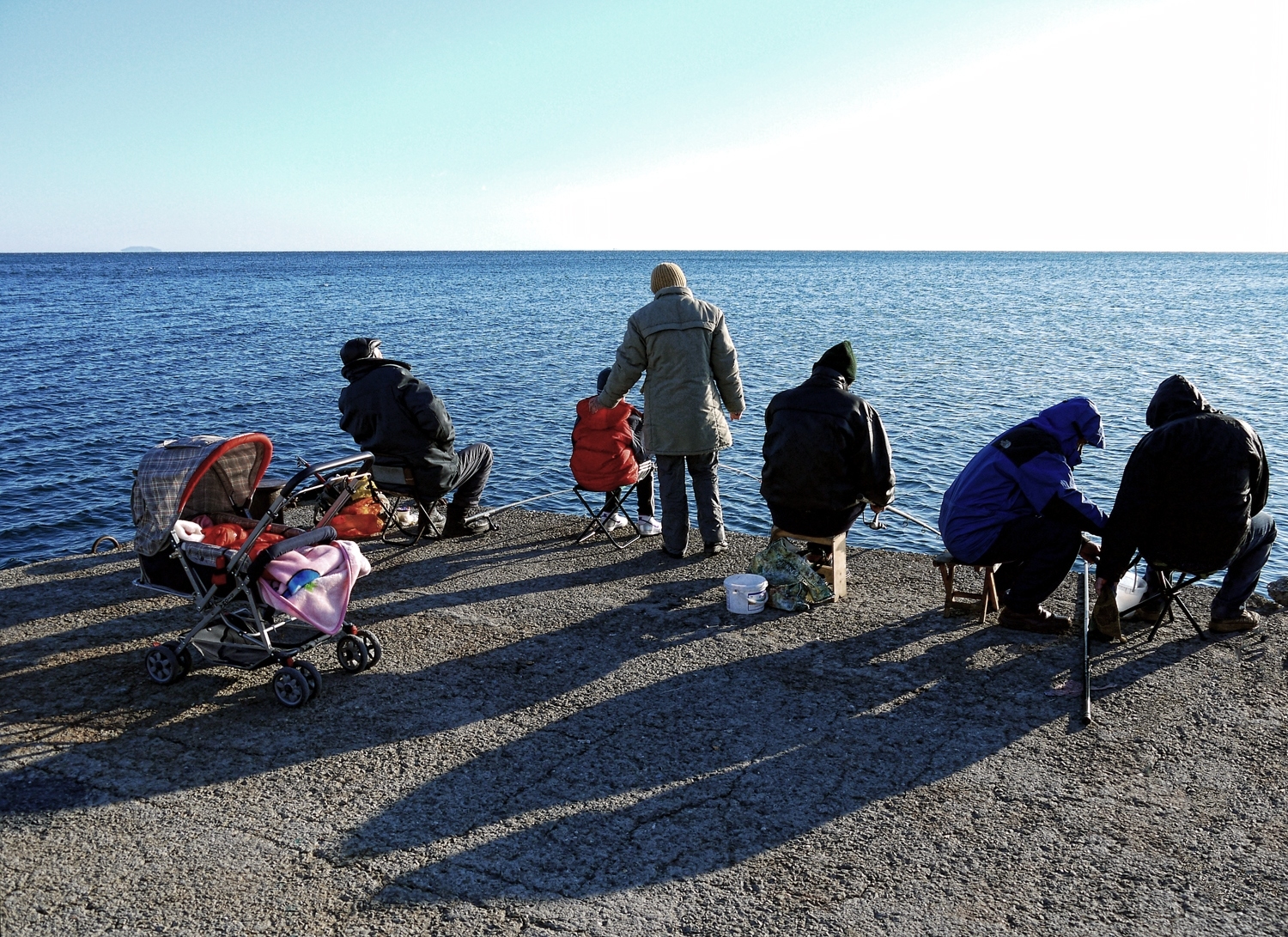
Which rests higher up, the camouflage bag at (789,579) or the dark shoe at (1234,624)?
the camouflage bag at (789,579)

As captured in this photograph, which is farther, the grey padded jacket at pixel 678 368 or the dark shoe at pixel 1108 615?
the grey padded jacket at pixel 678 368

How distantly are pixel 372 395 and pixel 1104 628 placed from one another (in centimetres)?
584

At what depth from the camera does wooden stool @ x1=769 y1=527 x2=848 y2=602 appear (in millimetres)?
6586

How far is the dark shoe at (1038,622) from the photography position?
19.6ft

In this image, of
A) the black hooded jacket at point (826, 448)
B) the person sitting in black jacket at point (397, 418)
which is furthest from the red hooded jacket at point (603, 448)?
the black hooded jacket at point (826, 448)

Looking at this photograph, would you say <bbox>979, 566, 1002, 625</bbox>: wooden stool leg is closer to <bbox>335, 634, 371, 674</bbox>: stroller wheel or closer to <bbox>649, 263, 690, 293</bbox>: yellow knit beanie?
<bbox>649, 263, 690, 293</bbox>: yellow knit beanie

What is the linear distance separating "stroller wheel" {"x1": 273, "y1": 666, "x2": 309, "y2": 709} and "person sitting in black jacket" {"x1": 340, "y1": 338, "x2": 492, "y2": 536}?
109 inches

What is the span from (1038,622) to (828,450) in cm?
179

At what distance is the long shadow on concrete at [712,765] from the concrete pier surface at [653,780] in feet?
0.06

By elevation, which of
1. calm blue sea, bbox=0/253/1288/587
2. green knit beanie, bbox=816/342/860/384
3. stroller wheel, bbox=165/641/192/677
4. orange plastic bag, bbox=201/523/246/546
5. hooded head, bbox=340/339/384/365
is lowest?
calm blue sea, bbox=0/253/1288/587

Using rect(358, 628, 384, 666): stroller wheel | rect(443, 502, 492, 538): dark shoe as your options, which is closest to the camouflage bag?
rect(358, 628, 384, 666): stroller wheel

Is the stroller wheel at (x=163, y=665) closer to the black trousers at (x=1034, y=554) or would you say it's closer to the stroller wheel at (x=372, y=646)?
the stroller wheel at (x=372, y=646)

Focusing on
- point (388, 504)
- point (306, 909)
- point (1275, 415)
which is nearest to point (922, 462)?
point (1275, 415)

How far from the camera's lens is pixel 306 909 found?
363 centimetres
